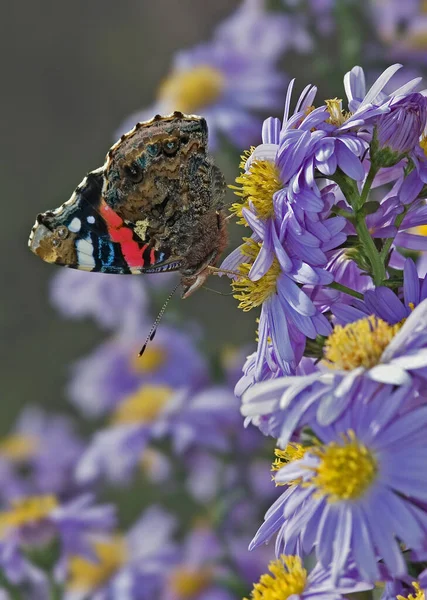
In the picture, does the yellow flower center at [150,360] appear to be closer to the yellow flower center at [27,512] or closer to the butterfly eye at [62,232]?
the yellow flower center at [27,512]

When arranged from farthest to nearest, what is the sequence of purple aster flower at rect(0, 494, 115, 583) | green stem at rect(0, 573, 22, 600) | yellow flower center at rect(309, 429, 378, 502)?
purple aster flower at rect(0, 494, 115, 583), green stem at rect(0, 573, 22, 600), yellow flower center at rect(309, 429, 378, 502)

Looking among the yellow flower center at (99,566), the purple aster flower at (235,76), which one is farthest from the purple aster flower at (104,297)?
the yellow flower center at (99,566)

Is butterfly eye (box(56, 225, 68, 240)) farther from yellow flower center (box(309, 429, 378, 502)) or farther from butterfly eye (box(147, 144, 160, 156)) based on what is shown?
yellow flower center (box(309, 429, 378, 502))

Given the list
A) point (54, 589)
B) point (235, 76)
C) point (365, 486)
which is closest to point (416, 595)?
point (365, 486)

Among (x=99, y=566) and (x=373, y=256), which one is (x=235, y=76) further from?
(x=373, y=256)

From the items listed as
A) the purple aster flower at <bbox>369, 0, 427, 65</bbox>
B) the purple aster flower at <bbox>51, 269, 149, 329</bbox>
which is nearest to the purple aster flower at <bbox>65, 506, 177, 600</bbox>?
the purple aster flower at <bbox>51, 269, 149, 329</bbox>
